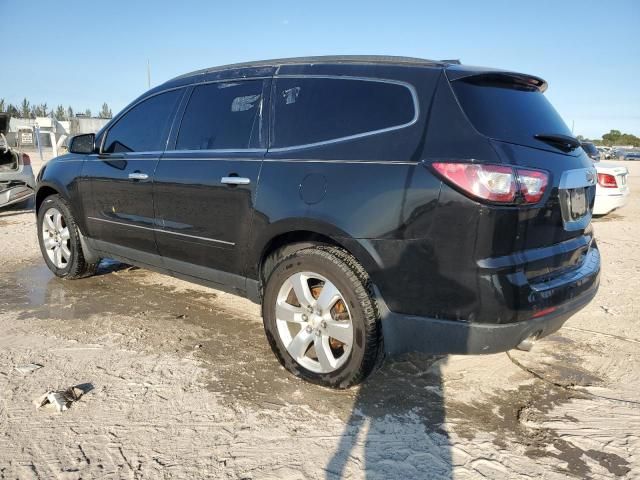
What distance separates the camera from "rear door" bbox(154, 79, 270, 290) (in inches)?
128

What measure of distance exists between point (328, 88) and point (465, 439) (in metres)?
2.02

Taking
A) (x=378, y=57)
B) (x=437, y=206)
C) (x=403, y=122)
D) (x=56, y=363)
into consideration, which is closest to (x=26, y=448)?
(x=56, y=363)

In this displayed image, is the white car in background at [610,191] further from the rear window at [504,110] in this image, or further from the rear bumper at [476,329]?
the rear bumper at [476,329]

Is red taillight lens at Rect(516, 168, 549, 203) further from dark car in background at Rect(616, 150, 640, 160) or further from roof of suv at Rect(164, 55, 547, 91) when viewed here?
dark car in background at Rect(616, 150, 640, 160)

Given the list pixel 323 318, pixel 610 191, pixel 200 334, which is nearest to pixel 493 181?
pixel 323 318

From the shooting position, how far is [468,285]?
2350 mm

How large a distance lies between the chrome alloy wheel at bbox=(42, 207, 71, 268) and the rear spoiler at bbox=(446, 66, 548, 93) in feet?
13.0

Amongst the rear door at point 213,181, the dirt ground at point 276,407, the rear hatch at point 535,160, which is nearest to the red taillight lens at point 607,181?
the dirt ground at point 276,407

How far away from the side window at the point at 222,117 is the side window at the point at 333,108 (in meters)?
0.22

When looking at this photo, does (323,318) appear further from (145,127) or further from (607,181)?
(607,181)

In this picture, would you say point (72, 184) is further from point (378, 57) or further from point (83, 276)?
point (378, 57)

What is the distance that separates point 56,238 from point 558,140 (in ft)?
15.1

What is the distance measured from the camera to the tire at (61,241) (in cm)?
487

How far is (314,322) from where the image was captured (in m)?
2.90
